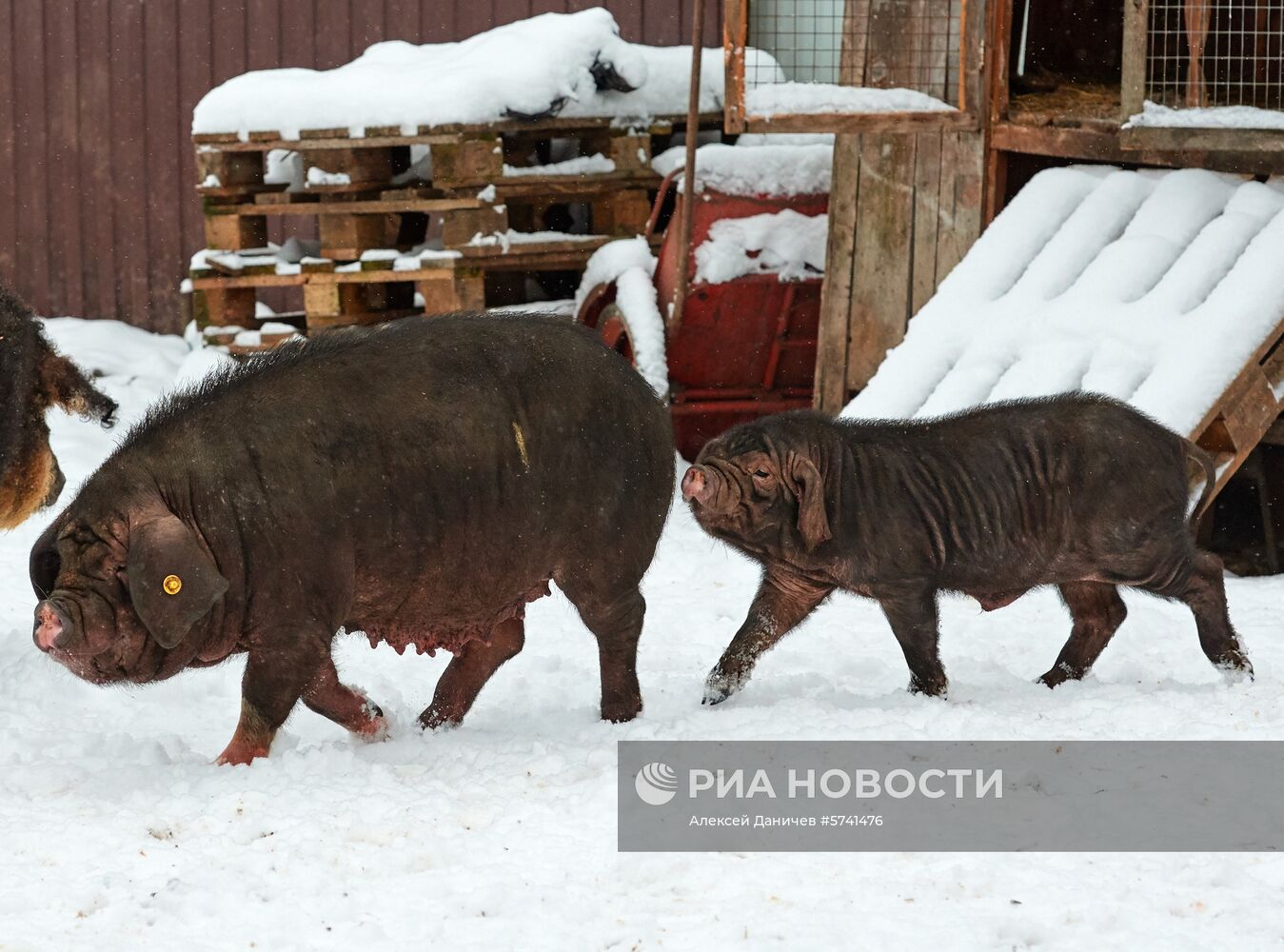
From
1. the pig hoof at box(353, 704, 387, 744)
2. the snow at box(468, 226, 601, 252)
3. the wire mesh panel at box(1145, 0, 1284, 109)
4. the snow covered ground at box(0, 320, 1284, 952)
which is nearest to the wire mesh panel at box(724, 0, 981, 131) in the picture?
the wire mesh panel at box(1145, 0, 1284, 109)

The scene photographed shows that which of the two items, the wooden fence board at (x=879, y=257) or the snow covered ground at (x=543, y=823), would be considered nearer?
the snow covered ground at (x=543, y=823)

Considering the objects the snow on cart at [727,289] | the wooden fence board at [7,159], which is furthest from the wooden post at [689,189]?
the wooden fence board at [7,159]

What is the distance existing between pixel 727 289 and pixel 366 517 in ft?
13.9

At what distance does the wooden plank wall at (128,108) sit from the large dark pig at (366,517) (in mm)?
7279

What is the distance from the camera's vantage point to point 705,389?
29.7ft

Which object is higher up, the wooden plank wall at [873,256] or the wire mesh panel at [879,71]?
the wire mesh panel at [879,71]

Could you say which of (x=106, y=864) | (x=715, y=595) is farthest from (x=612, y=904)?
(x=715, y=595)

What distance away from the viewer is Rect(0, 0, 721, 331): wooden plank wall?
39.2 feet

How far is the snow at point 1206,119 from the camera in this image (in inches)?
280

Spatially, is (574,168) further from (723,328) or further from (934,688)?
(934,688)

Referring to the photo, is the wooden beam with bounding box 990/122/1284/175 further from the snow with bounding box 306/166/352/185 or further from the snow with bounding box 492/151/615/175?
the snow with bounding box 306/166/352/185

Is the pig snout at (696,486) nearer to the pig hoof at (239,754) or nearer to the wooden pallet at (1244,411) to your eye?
the pig hoof at (239,754)

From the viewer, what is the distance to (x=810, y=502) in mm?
5211

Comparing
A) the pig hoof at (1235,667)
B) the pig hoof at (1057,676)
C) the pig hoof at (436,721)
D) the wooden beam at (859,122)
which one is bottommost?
the pig hoof at (436,721)
